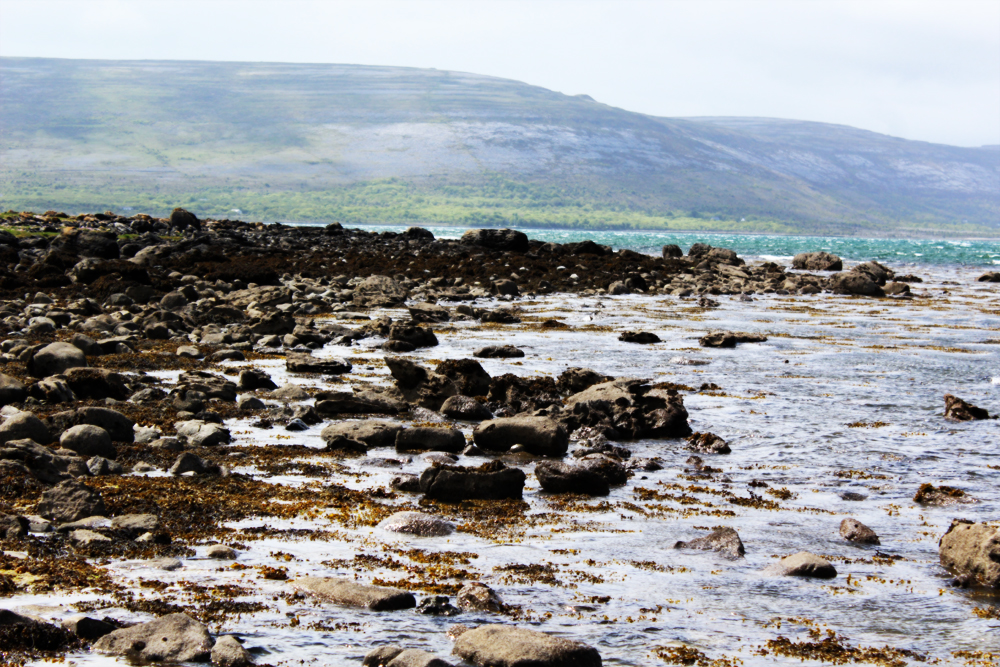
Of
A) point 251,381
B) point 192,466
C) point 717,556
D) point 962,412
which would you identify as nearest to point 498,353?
point 251,381

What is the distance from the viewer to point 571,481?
11156mm

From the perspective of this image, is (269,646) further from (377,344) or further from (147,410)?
(377,344)

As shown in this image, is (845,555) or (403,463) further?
(403,463)

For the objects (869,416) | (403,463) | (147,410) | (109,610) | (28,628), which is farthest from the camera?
(869,416)

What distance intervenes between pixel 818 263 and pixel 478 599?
2492 inches

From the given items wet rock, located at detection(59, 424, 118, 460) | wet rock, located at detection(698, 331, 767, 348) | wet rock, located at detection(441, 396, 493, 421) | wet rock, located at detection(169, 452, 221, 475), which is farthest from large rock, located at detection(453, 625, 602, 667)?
wet rock, located at detection(698, 331, 767, 348)

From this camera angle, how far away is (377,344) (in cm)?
2327

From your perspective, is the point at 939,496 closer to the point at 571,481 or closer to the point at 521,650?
the point at 571,481

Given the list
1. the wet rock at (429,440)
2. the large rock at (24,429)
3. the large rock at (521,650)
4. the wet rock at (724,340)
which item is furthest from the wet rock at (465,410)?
the wet rock at (724,340)

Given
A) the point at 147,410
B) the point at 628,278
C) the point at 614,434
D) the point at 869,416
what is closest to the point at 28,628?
the point at 147,410

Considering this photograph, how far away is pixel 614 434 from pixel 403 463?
3.68 m

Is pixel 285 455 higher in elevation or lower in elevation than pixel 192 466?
lower

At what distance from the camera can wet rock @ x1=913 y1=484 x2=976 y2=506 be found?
11055 mm

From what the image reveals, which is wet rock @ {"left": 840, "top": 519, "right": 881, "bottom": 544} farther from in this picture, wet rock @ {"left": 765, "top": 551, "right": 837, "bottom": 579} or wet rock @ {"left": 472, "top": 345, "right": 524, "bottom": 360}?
wet rock @ {"left": 472, "top": 345, "right": 524, "bottom": 360}
